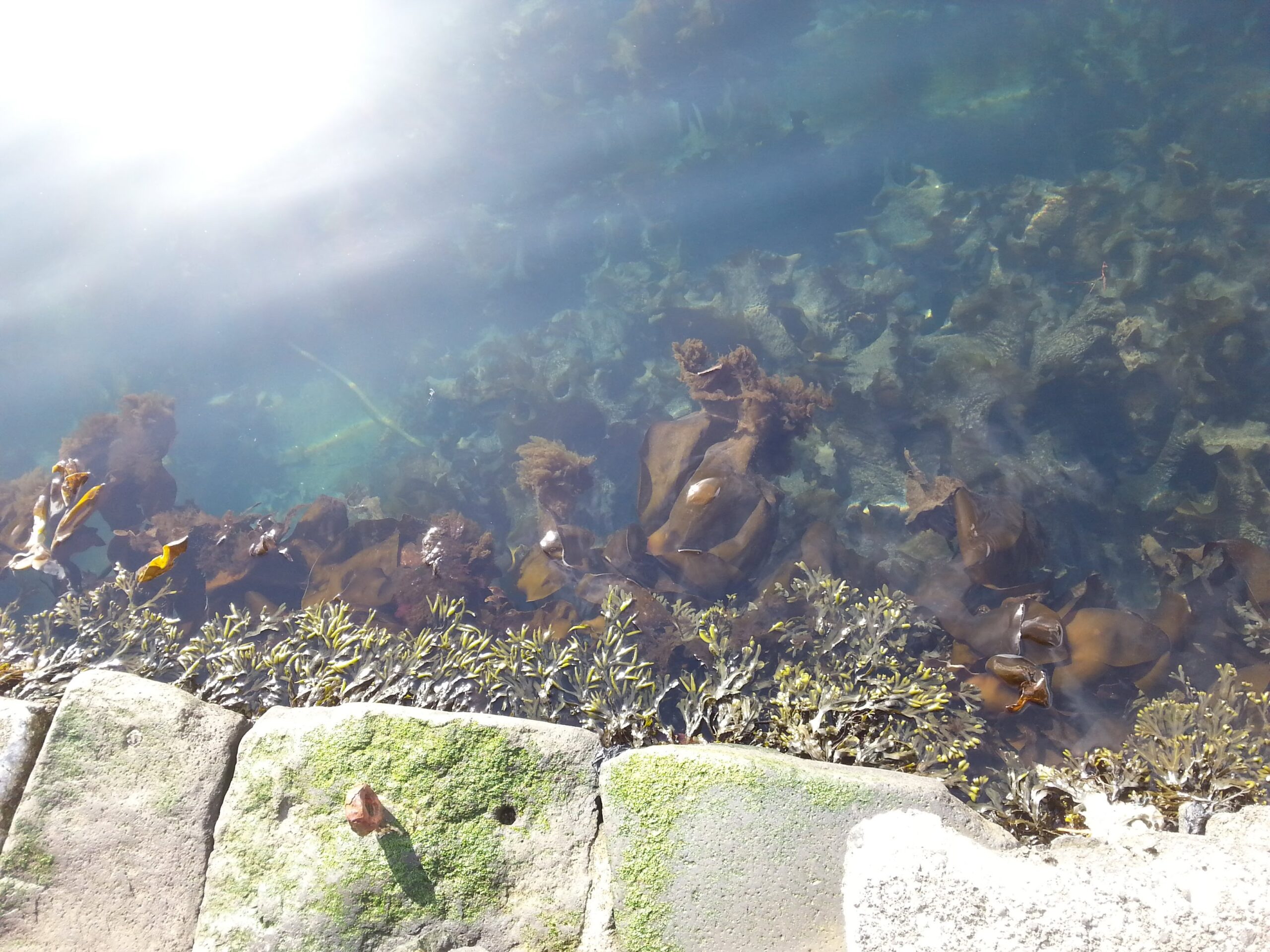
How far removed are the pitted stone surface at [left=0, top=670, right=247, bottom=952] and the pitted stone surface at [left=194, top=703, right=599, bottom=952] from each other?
0.46 feet

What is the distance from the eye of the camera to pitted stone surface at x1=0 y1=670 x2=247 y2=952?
7.11 feet

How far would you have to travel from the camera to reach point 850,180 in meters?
A: 8.65

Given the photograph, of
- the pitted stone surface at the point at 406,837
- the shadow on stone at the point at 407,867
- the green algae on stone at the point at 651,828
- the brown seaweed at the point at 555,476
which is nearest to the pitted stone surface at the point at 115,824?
the pitted stone surface at the point at 406,837

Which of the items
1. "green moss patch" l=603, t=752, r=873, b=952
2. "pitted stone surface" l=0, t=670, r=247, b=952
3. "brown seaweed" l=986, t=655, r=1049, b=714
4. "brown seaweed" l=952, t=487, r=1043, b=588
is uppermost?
"pitted stone surface" l=0, t=670, r=247, b=952

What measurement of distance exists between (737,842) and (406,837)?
1145 mm

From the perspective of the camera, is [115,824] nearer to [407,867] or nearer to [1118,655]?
[407,867]

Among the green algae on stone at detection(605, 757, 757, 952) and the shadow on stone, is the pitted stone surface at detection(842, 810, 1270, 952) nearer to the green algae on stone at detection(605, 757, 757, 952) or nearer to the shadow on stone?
the green algae on stone at detection(605, 757, 757, 952)

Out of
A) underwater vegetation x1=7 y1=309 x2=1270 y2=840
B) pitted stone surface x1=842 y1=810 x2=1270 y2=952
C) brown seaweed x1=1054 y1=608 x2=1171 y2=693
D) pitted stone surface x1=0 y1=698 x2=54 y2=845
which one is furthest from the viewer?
brown seaweed x1=1054 y1=608 x2=1171 y2=693

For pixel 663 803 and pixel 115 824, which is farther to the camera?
pixel 115 824

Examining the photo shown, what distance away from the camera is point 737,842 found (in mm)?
2082

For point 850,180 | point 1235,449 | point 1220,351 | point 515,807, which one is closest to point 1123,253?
point 1220,351

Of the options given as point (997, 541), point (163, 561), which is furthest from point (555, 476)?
point (997, 541)

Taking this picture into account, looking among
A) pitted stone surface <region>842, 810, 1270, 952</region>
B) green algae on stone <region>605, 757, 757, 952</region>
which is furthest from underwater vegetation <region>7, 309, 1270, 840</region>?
green algae on stone <region>605, 757, 757, 952</region>

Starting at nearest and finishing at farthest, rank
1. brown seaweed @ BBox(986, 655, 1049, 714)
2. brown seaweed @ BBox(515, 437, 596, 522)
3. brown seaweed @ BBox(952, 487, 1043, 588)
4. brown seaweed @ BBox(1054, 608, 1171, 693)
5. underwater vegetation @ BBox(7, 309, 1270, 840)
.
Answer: underwater vegetation @ BBox(7, 309, 1270, 840)
brown seaweed @ BBox(986, 655, 1049, 714)
brown seaweed @ BBox(1054, 608, 1171, 693)
brown seaweed @ BBox(952, 487, 1043, 588)
brown seaweed @ BBox(515, 437, 596, 522)
